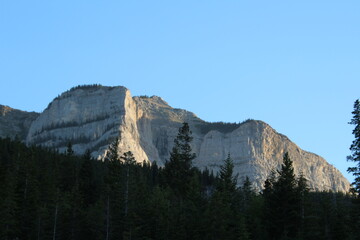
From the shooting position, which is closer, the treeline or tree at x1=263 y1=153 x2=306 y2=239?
the treeline

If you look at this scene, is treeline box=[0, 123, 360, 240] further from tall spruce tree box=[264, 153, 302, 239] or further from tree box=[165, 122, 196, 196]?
tree box=[165, 122, 196, 196]

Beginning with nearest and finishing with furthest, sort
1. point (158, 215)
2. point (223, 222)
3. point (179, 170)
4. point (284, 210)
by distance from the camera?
point (223, 222) → point (158, 215) → point (284, 210) → point (179, 170)

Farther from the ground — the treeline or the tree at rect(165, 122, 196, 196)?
the tree at rect(165, 122, 196, 196)

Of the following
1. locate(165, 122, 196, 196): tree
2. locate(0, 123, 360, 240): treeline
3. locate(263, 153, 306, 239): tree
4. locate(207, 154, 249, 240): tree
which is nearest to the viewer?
locate(207, 154, 249, 240): tree

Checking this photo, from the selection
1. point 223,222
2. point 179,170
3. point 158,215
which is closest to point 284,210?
point 223,222

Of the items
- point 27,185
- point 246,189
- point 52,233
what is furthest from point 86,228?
point 246,189

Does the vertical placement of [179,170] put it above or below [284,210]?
above

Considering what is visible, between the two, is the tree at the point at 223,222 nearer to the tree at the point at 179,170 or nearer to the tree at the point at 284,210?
the tree at the point at 284,210

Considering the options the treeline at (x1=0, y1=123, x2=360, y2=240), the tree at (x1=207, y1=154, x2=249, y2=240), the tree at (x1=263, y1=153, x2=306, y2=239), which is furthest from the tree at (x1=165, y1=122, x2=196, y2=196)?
the tree at (x1=263, y1=153, x2=306, y2=239)

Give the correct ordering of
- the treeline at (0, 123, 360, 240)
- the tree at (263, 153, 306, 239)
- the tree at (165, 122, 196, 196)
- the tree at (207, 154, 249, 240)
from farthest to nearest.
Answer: the tree at (165, 122, 196, 196) → the tree at (263, 153, 306, 239) → the treeline at (0, 123, 360, 240) → the tree at (207, 154, 249, 240)

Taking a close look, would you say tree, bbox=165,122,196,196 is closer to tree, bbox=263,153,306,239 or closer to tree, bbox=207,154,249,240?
tree, bbox=207,154,249,240

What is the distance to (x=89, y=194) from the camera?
90.2 meters

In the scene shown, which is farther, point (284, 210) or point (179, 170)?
point (179, 170)

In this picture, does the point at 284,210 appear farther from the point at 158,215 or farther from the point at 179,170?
the point at 179,170
